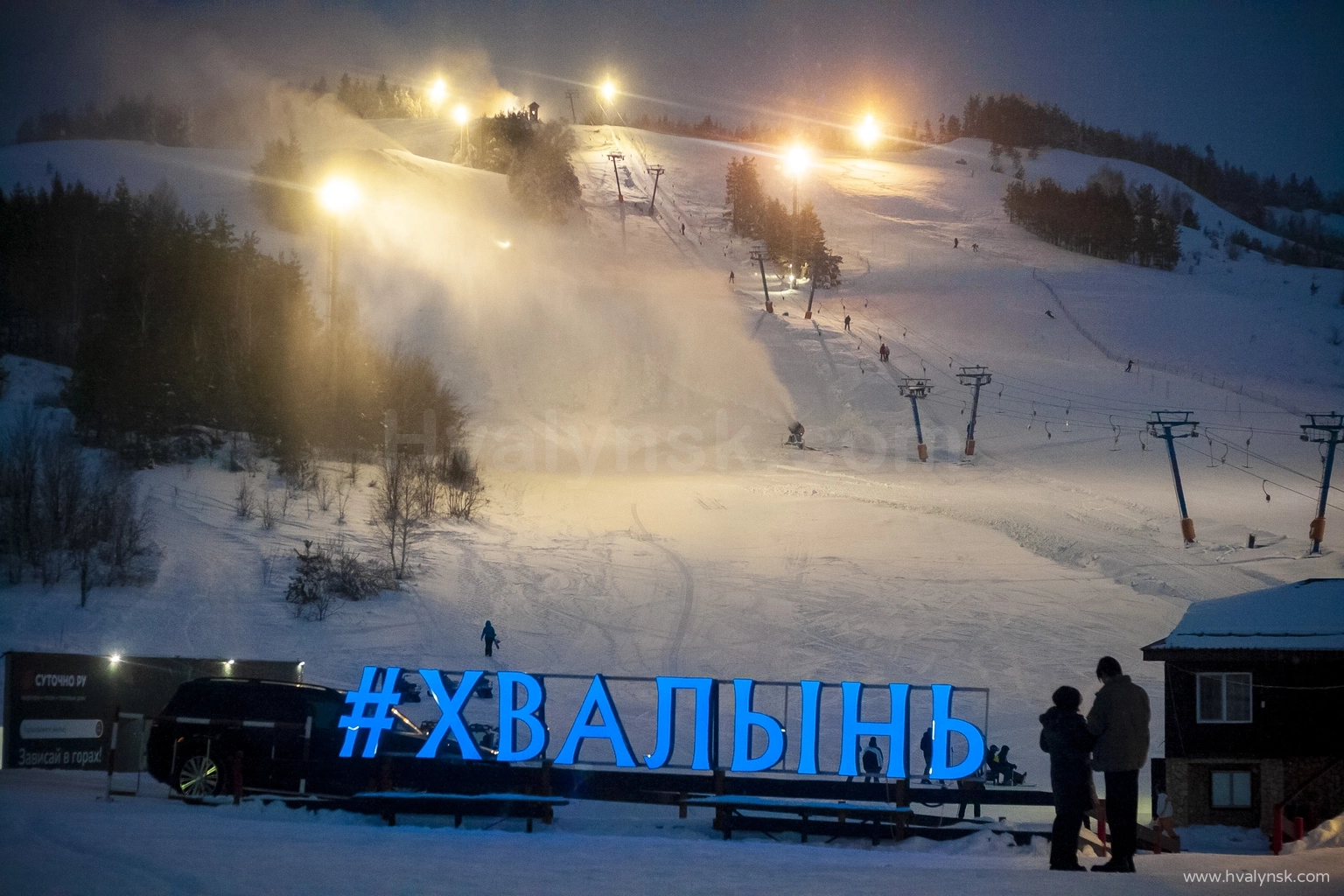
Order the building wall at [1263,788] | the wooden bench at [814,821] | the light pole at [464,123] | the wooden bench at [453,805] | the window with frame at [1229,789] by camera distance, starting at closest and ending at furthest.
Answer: the wooden bench at [814,821], the wooden bench at [453,805], the building wall at [1263,788], the window with frame at [1229,789], the light pole at [464,123]

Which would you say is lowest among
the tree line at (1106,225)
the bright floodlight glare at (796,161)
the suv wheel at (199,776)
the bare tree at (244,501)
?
the suv wheel at (199,776)

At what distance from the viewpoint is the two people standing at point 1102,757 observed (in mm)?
8414

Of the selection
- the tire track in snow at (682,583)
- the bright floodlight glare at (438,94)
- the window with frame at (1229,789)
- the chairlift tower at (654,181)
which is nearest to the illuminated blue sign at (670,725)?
the window with frame at (1229,789)

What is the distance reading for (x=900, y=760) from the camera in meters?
12.5

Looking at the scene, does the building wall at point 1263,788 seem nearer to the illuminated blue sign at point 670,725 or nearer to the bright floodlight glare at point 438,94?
the illuminated blue sign at point 670,725

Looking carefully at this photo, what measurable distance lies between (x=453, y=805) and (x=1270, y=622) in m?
15.3

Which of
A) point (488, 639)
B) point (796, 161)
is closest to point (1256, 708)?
point (488, 639)

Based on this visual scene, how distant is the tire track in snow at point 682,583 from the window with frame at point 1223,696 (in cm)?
1124

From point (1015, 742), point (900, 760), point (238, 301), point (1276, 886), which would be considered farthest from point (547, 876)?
point (238, 301)

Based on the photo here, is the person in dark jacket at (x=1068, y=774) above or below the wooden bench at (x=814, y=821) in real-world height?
above

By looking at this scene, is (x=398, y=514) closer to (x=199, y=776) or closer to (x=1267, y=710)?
(x=199, y=776)

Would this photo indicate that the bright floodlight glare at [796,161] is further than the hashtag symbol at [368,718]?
Yes

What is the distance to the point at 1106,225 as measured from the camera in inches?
4186

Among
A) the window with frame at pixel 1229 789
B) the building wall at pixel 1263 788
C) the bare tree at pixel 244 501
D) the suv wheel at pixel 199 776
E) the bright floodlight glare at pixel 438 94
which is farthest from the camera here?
the bright floodlight glare at pixel 438 94
